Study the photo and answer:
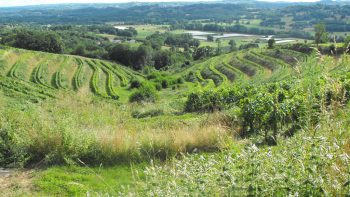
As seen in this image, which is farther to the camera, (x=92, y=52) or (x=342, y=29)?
(x=342, y=29)

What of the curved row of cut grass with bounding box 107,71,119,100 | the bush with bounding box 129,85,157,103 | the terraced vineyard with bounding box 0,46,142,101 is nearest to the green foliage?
the terraced vineyard with bounding box 0,46,142,101

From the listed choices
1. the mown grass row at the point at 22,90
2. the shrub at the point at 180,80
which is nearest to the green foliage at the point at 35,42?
the shrub at the point at 180,80

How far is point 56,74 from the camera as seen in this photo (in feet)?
180

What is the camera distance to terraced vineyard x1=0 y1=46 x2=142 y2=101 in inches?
1829

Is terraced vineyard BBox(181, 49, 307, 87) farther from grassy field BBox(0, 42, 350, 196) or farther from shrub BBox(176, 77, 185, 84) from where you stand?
grassy field BBox(0, 42, 350, 196)

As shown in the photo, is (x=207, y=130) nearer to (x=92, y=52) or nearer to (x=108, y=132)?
(x=108, y=132)

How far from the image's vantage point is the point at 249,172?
152 inches

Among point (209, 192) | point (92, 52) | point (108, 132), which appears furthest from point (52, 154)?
point (92, 52)

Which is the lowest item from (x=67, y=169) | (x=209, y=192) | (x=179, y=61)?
(x=179, y=61)

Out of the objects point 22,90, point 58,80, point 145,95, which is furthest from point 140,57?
point 22,90

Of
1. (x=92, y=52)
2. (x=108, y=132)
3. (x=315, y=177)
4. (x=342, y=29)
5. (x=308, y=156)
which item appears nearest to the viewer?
(x=315, y=177)

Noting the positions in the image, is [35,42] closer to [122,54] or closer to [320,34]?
[122,54]

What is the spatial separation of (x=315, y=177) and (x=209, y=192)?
1.06 meters

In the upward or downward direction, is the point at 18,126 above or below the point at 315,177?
Result: below
